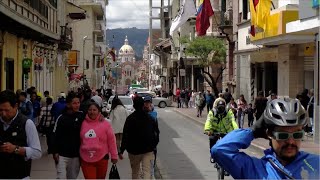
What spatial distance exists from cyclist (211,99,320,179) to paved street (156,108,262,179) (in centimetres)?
886

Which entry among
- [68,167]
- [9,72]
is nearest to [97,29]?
[9,72]

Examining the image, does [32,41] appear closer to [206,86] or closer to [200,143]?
[200,143]

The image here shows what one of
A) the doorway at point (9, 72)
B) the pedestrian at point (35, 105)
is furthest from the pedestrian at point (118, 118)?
the doorway at point (9, 72)

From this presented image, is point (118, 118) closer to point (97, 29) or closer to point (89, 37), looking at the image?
point (89, 37)

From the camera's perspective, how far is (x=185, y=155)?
658 inches

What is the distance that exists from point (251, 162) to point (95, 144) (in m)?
4.77

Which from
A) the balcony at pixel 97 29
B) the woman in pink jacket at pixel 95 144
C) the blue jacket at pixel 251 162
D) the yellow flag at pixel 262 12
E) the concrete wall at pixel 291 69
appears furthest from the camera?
the balcony at pixel 97 29

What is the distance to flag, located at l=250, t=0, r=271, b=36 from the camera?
2466 cm

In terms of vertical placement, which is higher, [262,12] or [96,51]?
[96,51]

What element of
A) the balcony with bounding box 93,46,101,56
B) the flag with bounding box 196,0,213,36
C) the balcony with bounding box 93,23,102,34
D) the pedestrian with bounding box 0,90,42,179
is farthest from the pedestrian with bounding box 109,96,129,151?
the balcony with bounding box 93,46,101,56

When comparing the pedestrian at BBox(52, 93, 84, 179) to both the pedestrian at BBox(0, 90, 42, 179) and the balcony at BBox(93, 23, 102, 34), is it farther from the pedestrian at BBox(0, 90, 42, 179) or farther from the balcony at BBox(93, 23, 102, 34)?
the balcony at BBox(93, 23, 102, 34)

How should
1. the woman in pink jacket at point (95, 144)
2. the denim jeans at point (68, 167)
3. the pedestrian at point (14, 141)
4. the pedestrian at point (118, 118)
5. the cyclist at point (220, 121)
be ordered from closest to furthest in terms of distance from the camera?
the pedestrian at point (14, 141) < the woman in pink jacket at point (95, 144) < the denim jeans at point (68, 167) < the cyclist at point (220, 121) < the pedestrian at point (118, 118)

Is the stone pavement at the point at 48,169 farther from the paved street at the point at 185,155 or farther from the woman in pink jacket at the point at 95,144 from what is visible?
the woman in pink jacket at the point at 95,144

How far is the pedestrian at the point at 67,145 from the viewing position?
824 centimetres
